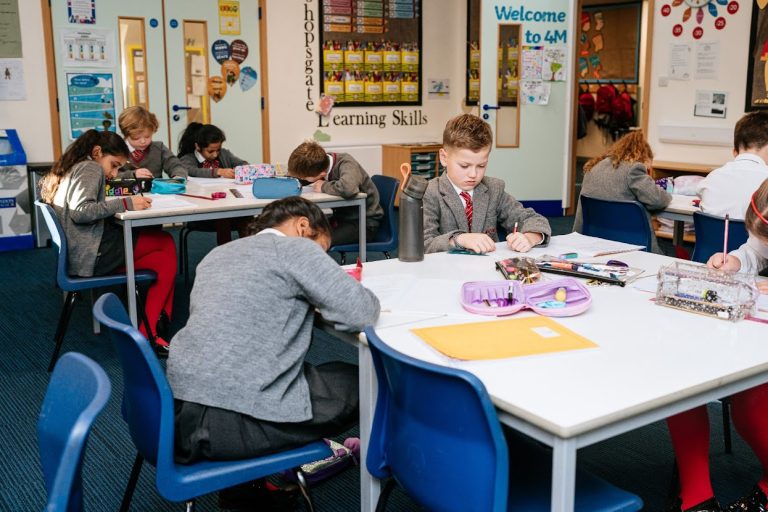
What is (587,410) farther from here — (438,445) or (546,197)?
(546,197)

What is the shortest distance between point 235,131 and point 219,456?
5477mm

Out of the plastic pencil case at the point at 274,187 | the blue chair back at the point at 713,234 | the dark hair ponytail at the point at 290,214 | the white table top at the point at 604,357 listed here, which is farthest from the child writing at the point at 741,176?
the dark hair ponytail at the point at 290,214

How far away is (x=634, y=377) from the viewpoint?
1.60m

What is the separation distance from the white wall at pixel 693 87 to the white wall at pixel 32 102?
477 centimetres

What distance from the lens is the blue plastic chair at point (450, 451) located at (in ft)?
4.87

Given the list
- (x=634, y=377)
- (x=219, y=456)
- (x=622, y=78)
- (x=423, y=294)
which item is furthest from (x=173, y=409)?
(x=622, y=78)

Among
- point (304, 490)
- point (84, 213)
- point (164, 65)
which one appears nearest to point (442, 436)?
point (304, 490)

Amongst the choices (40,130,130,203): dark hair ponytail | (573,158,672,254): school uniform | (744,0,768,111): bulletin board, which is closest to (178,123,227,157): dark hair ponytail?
(40,130,130,203): dark hair ponytail

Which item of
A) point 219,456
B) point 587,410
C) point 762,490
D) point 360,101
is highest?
point 360,101

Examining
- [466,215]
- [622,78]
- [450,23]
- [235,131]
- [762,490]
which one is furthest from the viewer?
[622,78]

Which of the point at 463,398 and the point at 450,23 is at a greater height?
the point at 450,23

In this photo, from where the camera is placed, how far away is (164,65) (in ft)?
21.8

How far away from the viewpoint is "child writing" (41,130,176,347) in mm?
3627

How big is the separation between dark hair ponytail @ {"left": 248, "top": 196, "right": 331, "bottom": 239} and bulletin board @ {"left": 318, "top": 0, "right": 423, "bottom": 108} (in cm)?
553
